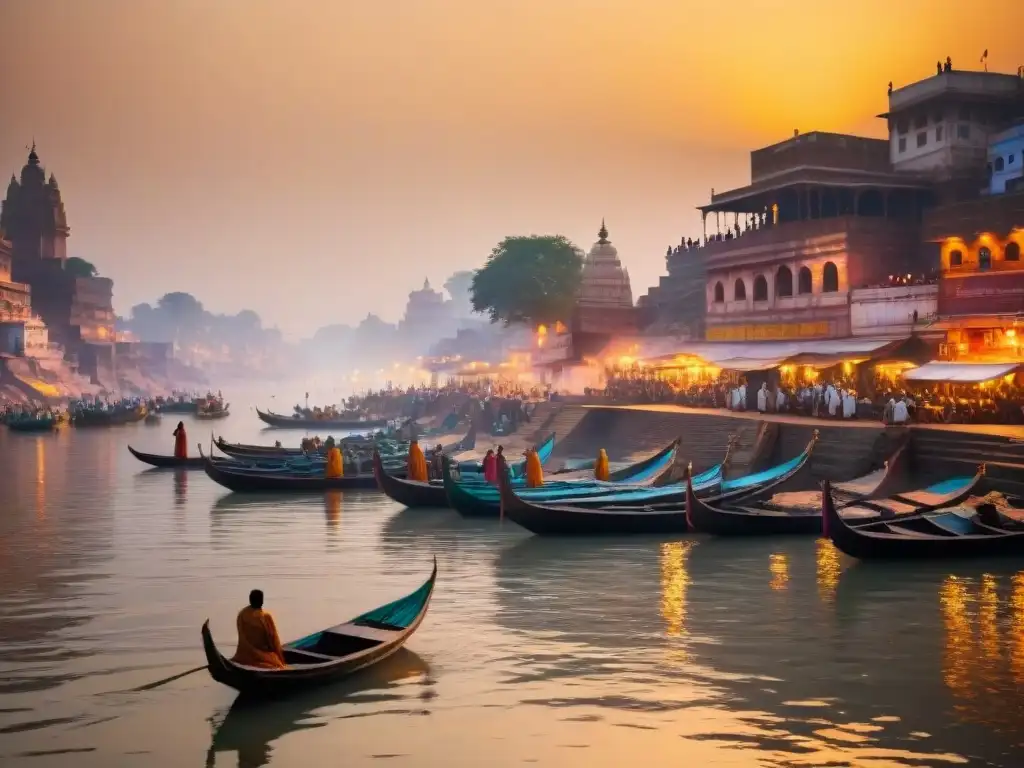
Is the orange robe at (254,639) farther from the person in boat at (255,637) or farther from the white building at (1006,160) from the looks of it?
the white building at (1006,160)

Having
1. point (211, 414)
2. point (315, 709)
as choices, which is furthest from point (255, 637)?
point (211, 414)

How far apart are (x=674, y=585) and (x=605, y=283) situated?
128 ft

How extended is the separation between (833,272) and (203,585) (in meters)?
24.9

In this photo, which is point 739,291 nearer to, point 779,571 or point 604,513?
point 604,513

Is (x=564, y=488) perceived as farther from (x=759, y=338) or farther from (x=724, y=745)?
(x=759, y=338)

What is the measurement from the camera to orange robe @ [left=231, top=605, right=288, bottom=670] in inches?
376

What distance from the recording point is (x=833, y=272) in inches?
1363

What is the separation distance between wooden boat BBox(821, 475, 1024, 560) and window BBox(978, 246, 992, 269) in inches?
614

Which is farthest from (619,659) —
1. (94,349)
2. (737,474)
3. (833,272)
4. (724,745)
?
(94,349)

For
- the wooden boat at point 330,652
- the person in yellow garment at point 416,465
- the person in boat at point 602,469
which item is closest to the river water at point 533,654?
the wooden boat at point 330,652

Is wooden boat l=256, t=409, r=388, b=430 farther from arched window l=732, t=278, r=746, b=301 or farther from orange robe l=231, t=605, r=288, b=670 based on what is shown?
orange robe l=231, t=605, r=288, b=670

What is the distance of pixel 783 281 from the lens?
37.4 metres

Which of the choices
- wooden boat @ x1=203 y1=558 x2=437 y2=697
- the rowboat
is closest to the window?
the rowboat

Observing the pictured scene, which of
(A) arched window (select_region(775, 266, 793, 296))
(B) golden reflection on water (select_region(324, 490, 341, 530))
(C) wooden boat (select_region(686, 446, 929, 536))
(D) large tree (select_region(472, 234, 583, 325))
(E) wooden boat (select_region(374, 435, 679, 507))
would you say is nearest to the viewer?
(C) wooden boat (select_region(686, 446, 929, 536))
